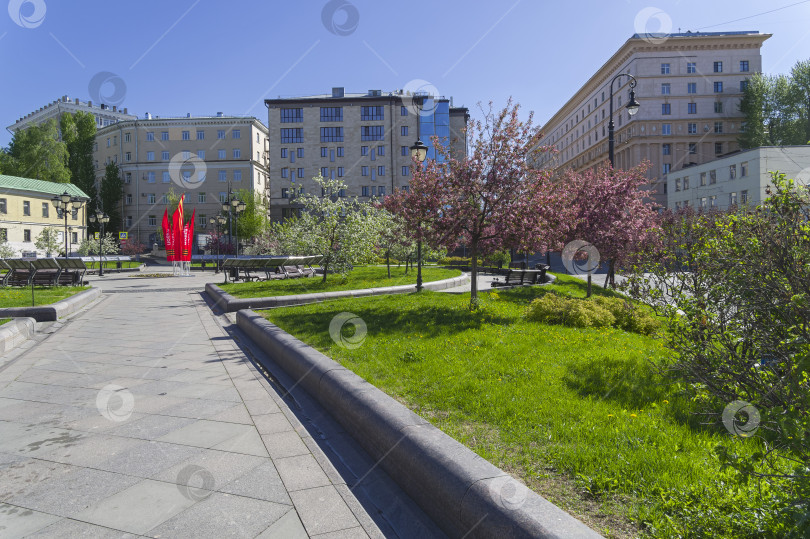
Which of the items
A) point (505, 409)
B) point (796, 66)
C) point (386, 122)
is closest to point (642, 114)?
point (796, 66)

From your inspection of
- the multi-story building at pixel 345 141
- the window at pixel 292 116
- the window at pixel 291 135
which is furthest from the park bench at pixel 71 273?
the window at pixel 292 116

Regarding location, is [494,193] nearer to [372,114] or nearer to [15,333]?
[15,333]

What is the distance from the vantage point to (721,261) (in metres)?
3.08

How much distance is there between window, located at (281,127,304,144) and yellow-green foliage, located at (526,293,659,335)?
195 ft

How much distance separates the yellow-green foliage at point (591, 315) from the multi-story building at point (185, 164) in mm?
65390

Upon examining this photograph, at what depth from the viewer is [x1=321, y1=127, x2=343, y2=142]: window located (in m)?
64.1

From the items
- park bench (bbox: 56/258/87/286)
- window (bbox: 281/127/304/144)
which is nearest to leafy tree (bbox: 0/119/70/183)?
window (bbox: 281/127/304/144)

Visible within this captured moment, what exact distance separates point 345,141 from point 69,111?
241 ft

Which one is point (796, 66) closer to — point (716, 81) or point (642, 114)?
point (716, 81)

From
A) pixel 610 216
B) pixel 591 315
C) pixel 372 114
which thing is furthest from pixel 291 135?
pixel 591 315

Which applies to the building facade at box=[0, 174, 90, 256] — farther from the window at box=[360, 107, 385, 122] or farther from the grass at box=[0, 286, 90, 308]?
the grass at box=[0, 286, 90, 308]

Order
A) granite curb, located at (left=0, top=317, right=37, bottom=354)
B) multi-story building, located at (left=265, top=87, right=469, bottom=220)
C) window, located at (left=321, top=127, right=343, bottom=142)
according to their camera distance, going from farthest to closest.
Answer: window, located at (left=321, top=127, right=343, bottom=142)
multi-story building, located at (left=265, top=87, right=469, bottom=220)
granite curb, located at (left=0, top=317, right=37, bottom=354)

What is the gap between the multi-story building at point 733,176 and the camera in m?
40.1

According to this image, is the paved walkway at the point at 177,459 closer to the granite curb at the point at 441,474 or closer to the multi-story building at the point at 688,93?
the granite curb at the point at 441,474
